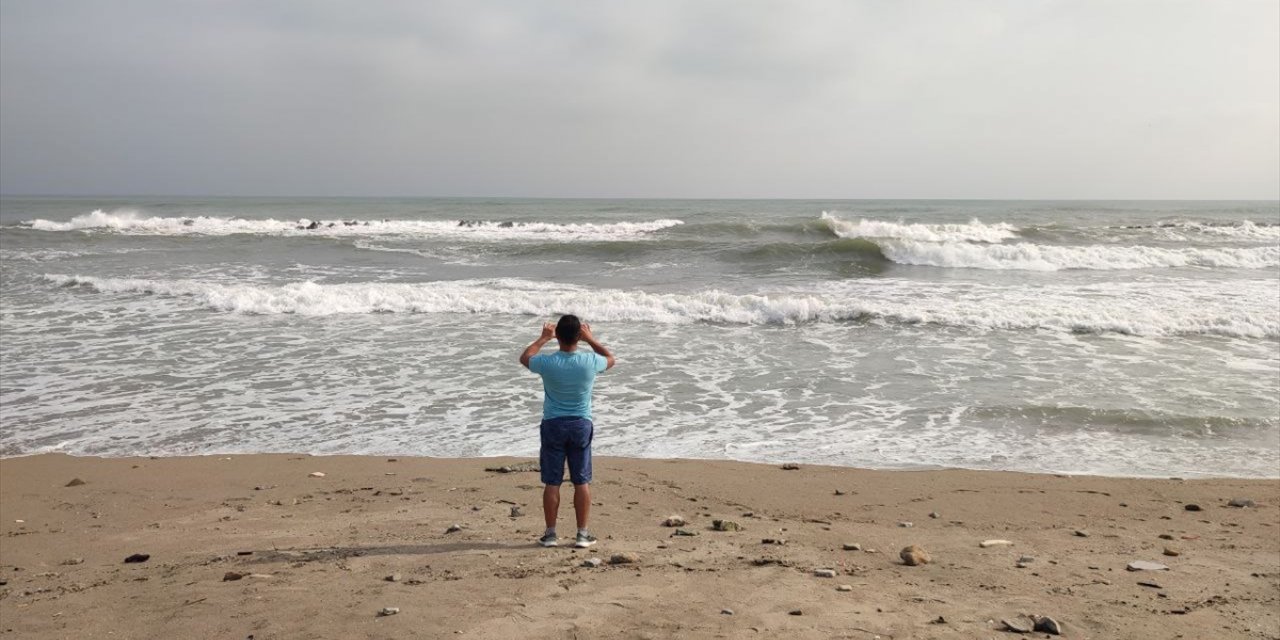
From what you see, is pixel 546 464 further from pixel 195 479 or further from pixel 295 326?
pixel 295 326

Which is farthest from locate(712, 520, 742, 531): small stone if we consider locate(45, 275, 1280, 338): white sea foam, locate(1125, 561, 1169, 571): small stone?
locate(45, 275, 1280, 338): white sea foam

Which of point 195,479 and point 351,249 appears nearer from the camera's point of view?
point 195,479

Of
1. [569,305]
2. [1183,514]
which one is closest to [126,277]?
[569,305]

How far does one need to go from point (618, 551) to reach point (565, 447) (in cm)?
69

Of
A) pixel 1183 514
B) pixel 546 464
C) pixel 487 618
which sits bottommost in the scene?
pixel 1183 514

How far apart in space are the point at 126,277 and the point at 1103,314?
71.7ft

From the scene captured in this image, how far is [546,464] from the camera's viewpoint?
482 centimetres

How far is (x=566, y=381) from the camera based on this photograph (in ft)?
15.6

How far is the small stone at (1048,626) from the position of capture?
364cm

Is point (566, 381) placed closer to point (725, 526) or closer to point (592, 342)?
point (592, 342)

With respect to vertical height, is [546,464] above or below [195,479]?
above

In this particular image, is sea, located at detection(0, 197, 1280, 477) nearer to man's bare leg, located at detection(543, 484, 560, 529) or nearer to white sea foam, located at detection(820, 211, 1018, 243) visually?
man's bare leg, located at detection(543, 484, 560, 529)

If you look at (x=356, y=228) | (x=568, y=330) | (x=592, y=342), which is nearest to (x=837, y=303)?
(x=592, y=342)

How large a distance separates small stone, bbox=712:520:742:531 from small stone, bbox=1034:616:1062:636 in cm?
192
